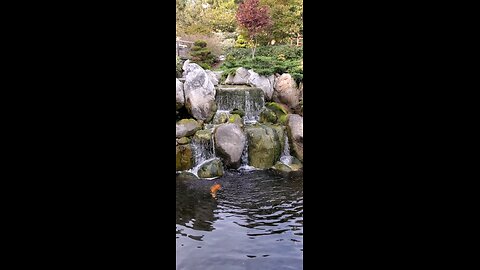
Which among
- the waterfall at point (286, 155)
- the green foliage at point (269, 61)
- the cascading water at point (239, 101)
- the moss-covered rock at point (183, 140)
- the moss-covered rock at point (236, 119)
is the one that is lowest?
the waterfall at point (286, 155)

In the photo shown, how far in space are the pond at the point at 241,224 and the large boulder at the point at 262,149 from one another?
0.99 meters

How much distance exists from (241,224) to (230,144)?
13.1 feet

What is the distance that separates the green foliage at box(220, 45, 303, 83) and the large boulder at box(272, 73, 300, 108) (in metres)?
0.32

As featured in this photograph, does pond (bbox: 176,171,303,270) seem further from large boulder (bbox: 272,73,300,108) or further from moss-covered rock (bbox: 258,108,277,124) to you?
large boulder (bbox: 272,73,300,108)

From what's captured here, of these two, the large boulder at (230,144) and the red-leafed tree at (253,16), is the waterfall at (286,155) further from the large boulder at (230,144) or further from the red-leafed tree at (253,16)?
the red-leafed tree at (253,16)

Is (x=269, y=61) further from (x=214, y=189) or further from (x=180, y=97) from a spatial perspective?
(x=214, y=189)

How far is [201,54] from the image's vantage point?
16.1 m

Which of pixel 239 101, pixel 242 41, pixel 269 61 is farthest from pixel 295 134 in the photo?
pixel 242 41

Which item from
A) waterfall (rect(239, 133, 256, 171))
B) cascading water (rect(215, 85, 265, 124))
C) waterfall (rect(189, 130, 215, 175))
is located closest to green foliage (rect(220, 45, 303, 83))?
cascading water (rect(215, 85, 265, 124))

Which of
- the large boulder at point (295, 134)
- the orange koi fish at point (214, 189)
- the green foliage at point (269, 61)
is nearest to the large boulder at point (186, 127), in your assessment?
the orange koi fish at point (214, 189)

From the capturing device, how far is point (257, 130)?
10930 mm

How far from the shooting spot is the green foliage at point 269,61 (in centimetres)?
1383
